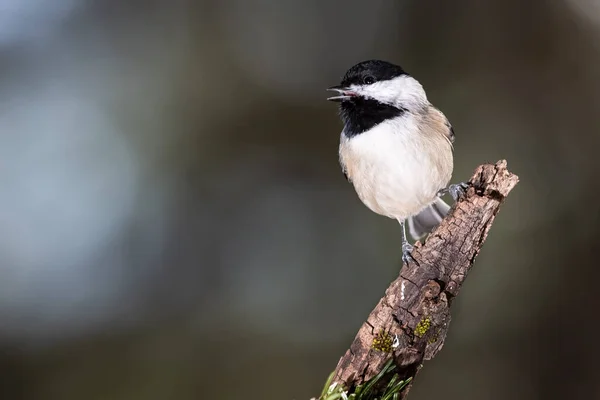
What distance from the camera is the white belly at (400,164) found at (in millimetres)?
1578

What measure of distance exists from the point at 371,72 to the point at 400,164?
0.26 m

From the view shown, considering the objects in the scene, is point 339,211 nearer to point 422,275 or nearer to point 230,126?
point 230,126

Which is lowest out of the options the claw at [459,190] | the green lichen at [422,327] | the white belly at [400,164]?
the green lichen at [422,327]

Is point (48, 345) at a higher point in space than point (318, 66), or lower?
lower

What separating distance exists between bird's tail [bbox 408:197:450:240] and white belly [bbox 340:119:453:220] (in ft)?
0.76

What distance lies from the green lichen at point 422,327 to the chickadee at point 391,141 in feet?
1.17

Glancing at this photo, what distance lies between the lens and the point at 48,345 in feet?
9.78

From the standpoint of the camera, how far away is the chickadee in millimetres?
1581

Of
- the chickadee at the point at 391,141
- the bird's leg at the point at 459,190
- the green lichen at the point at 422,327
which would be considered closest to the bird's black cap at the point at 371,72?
the chickadee at the point at 391,141

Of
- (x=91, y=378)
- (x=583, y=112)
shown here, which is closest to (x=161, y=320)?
(x=91, y=378)

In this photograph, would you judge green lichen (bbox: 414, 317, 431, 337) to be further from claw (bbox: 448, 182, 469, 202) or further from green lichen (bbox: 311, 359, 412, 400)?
claw (bbox: 448, 182, 469, 202)

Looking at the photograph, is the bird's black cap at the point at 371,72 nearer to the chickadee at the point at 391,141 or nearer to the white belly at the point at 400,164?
the chickadee at the point at 391,141

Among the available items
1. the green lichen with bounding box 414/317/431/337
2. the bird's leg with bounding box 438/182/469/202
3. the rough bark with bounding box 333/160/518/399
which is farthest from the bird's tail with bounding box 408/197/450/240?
the green lichen with bounding box 414/317/431/337

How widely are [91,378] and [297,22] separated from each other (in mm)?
1970
